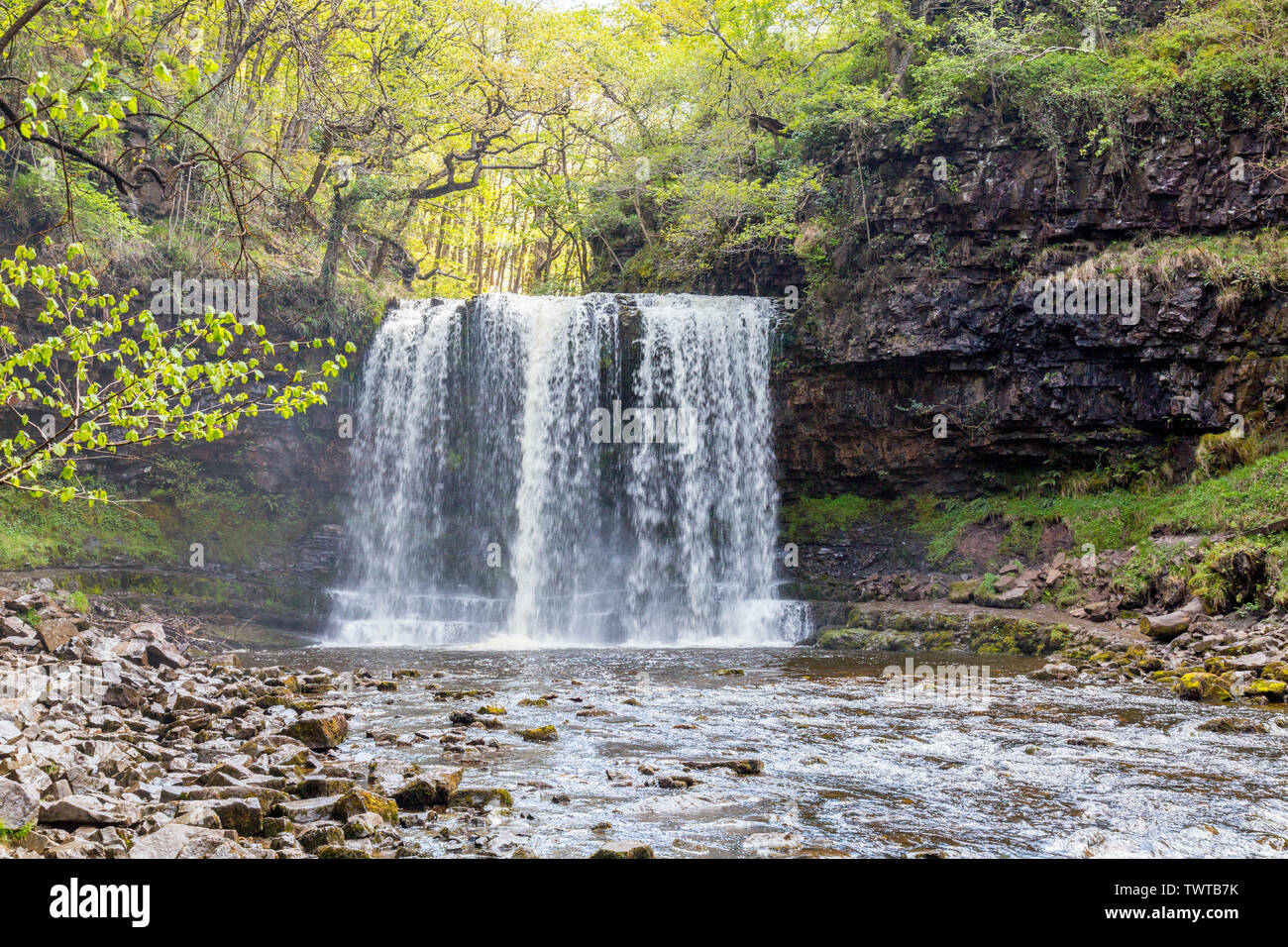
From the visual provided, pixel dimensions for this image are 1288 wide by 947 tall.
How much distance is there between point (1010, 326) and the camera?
54.7 ft

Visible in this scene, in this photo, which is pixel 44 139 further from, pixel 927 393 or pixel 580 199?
pixel 580 199

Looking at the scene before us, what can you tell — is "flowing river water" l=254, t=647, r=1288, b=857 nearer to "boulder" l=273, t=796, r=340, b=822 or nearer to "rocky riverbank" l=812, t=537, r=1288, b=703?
"boulder" l=273, t=796, r=340, b=822

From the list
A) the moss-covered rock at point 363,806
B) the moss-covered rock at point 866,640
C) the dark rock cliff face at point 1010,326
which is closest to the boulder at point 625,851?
the moss-covered rock at point 363,806

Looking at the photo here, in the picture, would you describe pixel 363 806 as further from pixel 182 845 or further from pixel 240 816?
Result: pixel 182 845

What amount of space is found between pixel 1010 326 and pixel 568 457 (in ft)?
30.1

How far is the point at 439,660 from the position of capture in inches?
490

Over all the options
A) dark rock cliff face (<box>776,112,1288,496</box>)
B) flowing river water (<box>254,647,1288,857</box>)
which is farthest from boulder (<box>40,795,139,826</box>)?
dark rock cliff face (<box>776,112,1288,496</box>)

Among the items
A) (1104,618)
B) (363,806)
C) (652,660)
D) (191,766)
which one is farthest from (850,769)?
(1104,618)

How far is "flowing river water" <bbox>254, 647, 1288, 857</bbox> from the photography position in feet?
14.9

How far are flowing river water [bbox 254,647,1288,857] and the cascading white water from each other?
302 inches

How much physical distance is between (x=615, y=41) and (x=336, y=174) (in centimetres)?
1000

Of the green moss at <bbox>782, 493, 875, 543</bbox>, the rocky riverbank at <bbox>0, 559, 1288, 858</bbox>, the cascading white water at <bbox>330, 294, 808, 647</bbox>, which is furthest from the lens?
the green moss at <bbox>782, 493, 875, 543</bbox>

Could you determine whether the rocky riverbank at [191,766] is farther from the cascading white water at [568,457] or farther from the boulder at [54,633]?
the cascading white water at [568,457]

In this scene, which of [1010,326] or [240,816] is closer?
[240,816]
